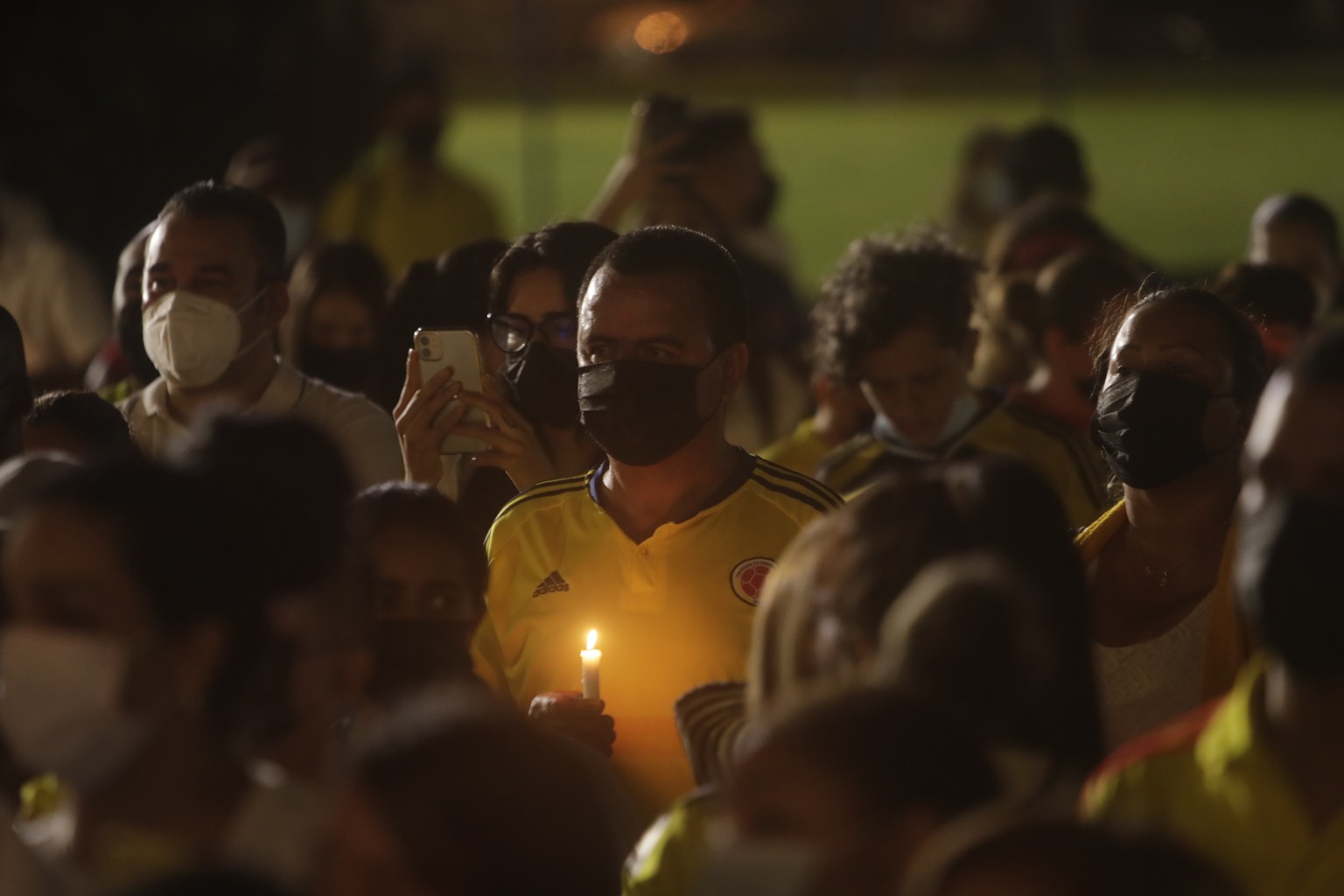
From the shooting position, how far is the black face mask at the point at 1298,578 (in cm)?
294

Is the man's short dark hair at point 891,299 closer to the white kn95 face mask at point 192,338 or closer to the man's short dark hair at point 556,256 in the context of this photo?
the man's short dark hair at point 556,256

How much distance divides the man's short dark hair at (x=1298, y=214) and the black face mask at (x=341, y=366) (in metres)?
3.71

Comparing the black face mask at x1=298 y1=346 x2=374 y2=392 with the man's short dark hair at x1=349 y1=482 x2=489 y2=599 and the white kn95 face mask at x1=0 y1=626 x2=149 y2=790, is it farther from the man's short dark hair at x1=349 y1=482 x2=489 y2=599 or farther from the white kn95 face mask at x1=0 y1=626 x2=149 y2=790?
the white kn95 face mask at x1=0 y1=626 x2=149 y2=790

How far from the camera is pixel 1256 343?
4.74 m

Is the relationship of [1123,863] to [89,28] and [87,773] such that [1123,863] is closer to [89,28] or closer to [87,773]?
[87,773]

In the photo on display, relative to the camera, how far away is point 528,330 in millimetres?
5555

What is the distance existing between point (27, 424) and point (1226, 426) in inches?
106

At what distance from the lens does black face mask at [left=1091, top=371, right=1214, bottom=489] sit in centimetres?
458

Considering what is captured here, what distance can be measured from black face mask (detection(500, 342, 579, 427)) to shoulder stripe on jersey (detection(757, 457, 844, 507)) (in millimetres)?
783

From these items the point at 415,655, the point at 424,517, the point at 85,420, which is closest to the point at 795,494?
the point at 424,517

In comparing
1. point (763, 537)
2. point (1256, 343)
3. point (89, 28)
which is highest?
point (89, 28)

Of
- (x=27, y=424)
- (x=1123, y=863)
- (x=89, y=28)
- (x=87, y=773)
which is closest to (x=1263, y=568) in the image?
(x=1123, y=863)

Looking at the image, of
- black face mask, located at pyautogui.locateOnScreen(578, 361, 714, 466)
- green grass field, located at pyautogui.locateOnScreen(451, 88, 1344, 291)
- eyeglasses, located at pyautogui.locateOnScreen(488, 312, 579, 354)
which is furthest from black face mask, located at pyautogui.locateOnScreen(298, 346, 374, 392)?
green grass field, located at pyautogui.locateOnScreen(451, 88, 1344, 291)

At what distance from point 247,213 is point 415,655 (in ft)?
7.22
